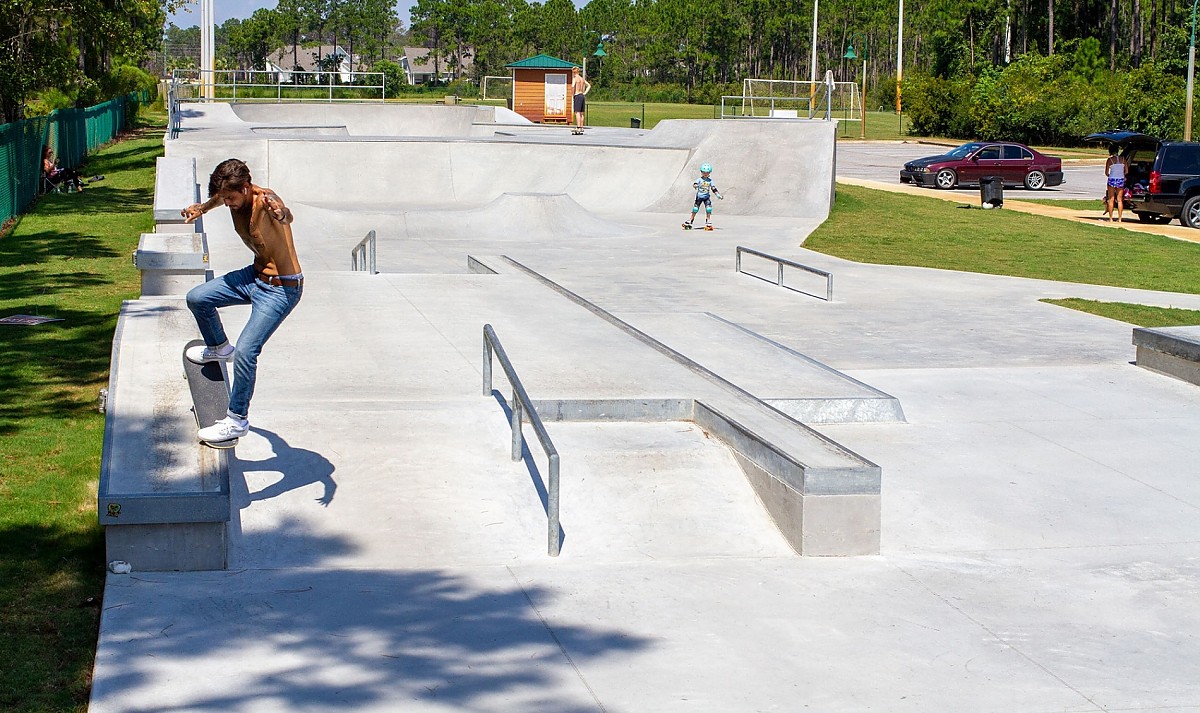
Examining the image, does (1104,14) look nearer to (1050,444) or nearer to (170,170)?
(170,170)

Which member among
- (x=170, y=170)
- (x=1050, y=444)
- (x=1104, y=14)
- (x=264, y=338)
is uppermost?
(x=1104, y=14)

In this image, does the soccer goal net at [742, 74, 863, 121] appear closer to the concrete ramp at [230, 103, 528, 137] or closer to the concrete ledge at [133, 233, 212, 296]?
the concrete ramp at [230, 103, 528, 137]

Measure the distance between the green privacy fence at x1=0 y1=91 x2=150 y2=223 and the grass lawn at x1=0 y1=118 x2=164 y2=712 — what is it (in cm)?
338

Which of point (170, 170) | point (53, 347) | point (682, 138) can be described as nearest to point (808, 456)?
point (53, 347)

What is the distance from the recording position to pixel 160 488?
5.50 meters

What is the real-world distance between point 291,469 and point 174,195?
445 inches

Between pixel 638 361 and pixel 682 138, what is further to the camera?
pixel 682 138

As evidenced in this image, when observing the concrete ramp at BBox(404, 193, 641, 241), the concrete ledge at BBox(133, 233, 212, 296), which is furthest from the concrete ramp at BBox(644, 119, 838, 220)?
the concrete ledge at BBox(133, 233, 212, 296)

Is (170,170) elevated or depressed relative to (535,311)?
elevated

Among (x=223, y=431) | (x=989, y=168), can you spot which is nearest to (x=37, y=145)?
(x=223, y=431)

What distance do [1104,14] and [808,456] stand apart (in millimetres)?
93597

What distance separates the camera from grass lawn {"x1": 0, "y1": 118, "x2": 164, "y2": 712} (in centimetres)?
476

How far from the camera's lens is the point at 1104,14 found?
292ft

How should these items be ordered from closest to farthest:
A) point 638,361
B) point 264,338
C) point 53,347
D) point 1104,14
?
point 264,338
point 638,361
point 53,347
point 1104,14
